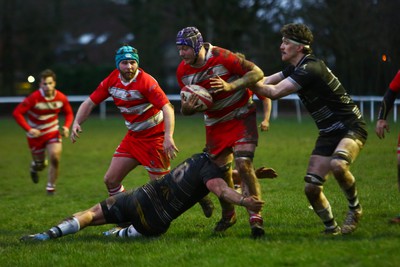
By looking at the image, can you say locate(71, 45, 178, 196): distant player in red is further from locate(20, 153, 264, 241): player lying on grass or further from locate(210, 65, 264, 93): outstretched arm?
locate(210, 65, 264, 93): outstretched arm

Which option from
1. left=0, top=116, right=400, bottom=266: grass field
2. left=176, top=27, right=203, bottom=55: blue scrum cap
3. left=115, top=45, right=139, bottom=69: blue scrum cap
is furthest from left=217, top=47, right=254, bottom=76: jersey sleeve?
left=0, top=116, right=400, bottom=266: grass field

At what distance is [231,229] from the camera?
304 inches

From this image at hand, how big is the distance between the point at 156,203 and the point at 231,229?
94cm

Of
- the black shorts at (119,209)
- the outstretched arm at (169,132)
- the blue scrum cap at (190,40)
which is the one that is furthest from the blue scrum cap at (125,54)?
the black shorts at (119,209)

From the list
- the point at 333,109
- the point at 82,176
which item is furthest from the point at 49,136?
the point at 333,109

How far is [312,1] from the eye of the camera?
30609 mm

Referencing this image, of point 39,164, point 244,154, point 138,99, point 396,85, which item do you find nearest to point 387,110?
point 396,85

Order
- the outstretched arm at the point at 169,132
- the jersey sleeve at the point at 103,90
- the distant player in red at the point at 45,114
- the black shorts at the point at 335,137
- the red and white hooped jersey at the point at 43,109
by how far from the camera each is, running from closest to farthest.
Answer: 1. the black shorts at the point at 335,137
2. the outstretched arm at the point at 169,132
3. the jersey sleeve at the point at 103,90
4. the distant player in red at the point at 45,114
5. the red and white hooped jersey at the point at 43,109

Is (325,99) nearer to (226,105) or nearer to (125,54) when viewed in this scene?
(226,105)

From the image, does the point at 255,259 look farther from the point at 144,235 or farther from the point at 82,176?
the point at 82,176

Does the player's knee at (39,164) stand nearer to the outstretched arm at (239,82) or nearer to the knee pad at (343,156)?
the outstretched arm at (239,82)

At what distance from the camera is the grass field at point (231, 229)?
6172 mm

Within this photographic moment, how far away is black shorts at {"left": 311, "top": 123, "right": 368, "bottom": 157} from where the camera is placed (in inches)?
278

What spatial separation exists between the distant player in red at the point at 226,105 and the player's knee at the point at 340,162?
841 mm
